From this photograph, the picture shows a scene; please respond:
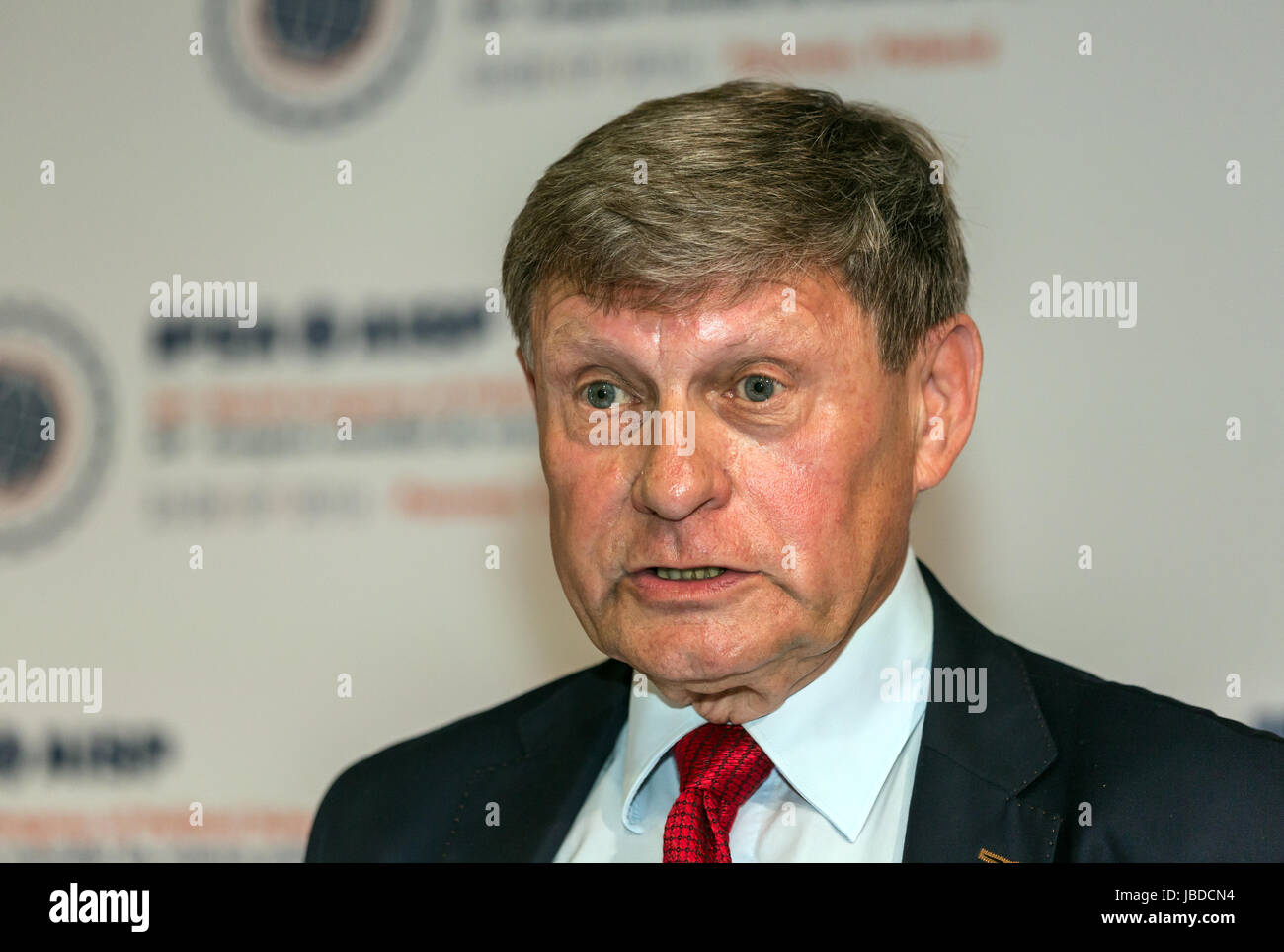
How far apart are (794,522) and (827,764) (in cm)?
30

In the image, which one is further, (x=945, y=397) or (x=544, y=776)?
(x=544, y=776)

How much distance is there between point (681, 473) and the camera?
1455 mm

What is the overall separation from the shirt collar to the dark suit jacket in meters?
0.04

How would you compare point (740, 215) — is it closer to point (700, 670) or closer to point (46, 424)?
point (700, 670)

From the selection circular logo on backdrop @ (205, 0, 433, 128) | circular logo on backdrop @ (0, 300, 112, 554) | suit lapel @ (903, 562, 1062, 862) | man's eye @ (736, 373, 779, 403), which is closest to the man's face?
man's eye @ (736, 373, 779, 403)

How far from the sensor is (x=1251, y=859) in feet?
4.74

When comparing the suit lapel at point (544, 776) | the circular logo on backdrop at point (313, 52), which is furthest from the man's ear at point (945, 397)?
the circular logo on backdrop at point (313, 52)

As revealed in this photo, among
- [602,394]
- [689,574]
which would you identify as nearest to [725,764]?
[689,574]

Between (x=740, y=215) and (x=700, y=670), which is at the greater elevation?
(x=740, y=215)

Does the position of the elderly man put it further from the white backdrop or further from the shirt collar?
the white backdrop

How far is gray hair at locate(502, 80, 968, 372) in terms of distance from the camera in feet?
4.85
